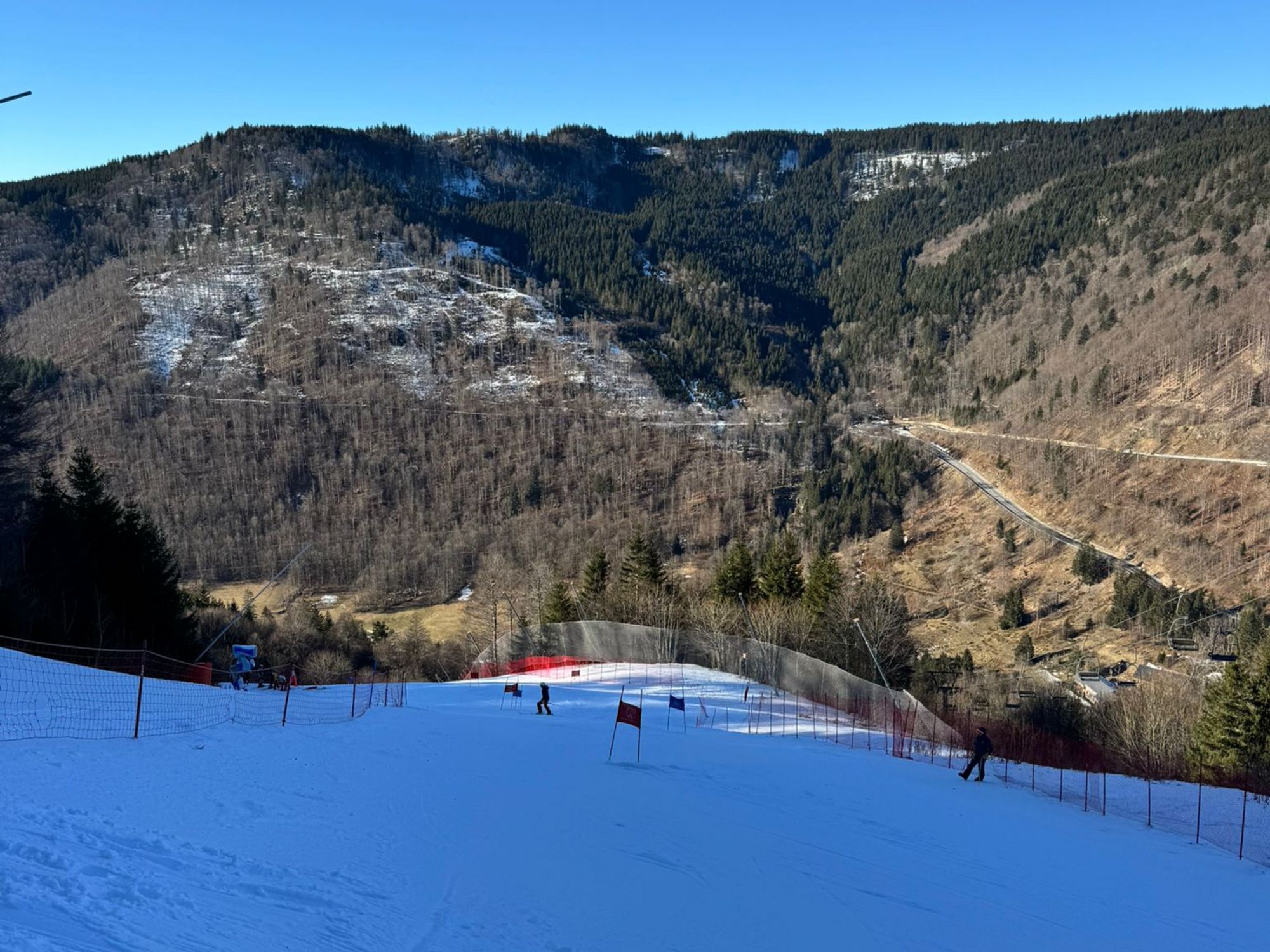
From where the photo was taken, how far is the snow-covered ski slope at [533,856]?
26.7ft

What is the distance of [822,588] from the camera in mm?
61188

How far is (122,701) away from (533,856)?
11607mm

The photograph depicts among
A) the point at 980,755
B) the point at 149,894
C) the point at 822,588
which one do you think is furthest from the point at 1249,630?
the point at 149,894

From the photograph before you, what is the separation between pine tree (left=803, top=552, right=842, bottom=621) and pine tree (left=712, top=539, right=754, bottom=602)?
392 centimetres

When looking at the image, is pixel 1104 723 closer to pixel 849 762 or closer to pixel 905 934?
pixel 849 762

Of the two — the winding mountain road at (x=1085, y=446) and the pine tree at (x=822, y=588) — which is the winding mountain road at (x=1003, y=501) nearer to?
the winding mountain road at (x=1085, y=446)

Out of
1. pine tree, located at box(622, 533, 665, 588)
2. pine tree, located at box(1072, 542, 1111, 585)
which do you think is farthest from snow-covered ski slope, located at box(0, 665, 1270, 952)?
pine tree, located at box(1072, 542, 1111, 585)

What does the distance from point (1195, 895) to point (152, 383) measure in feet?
672

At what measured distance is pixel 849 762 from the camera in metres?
24.3

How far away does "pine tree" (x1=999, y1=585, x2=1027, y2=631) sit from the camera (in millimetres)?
90875

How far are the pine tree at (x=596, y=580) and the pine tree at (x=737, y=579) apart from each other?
1029cm

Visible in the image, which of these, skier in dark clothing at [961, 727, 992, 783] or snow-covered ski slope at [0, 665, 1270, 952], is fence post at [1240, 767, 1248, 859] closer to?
snow-covered ski slope at [0, 665, 1270, 952]

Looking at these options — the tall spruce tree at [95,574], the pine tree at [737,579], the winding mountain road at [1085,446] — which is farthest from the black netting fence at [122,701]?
the winding mountain road at [1085,446]

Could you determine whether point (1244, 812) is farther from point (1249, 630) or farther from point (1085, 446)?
point (1085, 446)
